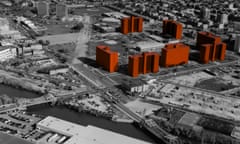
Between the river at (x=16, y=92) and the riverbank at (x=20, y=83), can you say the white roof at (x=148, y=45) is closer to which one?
the riverbank at (x=20, y=83)

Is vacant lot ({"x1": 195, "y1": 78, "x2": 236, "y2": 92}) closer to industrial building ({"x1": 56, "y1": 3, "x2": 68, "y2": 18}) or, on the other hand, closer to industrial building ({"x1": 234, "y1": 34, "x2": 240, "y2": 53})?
industrial building ({"x1": 234, "y1": 34, "x2": 240, "y2": 53})

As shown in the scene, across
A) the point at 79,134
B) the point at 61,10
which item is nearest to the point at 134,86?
the point at 79,134

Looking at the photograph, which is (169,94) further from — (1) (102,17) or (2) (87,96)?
(1) (102,17)

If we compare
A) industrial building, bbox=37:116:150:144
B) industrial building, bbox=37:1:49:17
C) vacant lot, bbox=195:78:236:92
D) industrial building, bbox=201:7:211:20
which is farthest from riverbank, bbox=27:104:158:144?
industrial building, bbox=201:7:211:20

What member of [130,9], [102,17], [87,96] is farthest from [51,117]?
[130,9]

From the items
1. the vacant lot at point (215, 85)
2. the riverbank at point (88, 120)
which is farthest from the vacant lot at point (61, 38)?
the vacant lot at point (215, 85)

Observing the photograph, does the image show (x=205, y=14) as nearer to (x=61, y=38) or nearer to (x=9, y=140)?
(x=61, y=38)
